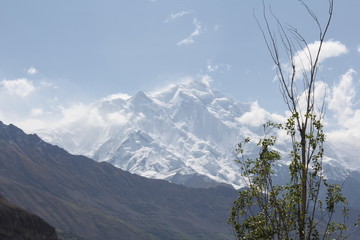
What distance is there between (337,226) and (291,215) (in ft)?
9.53

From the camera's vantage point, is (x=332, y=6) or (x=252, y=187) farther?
(x=252, y=187)

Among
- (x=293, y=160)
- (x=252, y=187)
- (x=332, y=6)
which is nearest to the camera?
(x=332, y=6)

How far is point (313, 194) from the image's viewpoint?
2667cm

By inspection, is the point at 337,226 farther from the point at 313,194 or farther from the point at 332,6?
the point at 332,6

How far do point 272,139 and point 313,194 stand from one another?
427cm

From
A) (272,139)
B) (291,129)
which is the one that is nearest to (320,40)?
(291,129)

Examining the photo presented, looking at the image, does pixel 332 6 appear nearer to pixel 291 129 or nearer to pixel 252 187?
pixel 291 129

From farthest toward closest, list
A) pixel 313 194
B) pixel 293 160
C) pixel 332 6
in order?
pixel 313 194 → pixel 293 160 → pixel 332 6

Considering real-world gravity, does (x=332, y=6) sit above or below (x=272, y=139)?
above

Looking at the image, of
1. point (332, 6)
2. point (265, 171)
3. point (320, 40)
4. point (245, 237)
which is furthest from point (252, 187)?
point (332, 6)

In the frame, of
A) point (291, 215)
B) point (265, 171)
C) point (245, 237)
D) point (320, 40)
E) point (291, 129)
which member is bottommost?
point (245, 237)

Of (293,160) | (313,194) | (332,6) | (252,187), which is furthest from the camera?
(252,187)

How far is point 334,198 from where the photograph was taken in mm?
26688

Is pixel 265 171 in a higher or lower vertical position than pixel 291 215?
higher
